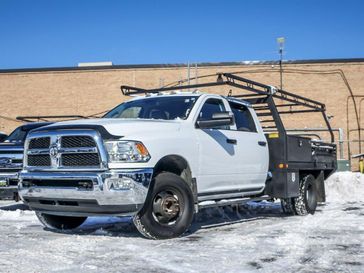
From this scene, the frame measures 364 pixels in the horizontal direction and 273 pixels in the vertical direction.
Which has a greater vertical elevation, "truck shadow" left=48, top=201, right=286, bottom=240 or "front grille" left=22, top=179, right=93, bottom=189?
"front grille" left=22, top=179, right=93, bottom=189

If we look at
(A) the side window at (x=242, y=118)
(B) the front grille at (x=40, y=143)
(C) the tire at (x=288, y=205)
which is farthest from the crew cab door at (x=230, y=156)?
(B) the front grille at (x=40, y=143)

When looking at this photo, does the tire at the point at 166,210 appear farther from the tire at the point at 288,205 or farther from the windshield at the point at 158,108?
the tire at the point at 288,205

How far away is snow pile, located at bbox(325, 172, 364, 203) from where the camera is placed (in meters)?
13.2

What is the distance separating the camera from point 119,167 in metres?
5.89

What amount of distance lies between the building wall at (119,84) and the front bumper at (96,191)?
2241cm

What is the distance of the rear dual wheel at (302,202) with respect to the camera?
9445 millimetres

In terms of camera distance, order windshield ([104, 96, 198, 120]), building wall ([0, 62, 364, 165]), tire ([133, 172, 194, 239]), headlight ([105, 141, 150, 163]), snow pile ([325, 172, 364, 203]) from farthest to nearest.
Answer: building wall ([0, 62, 364, 165]) → snow pile ([325, 172, 364, 203]) → windshield ([104, 96, 198, 120]) → tire ([133, 172, 194, 239]) → headlight ([105, 141, 150, 163])

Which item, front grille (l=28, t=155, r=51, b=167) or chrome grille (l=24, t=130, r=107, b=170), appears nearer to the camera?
chrome grille (l=24, t=130, r=107, b=170)

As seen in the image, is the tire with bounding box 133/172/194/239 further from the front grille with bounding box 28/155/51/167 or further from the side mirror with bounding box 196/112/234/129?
the front grille with bounding box 28/155/51/167

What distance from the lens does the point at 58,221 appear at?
7.40 metres

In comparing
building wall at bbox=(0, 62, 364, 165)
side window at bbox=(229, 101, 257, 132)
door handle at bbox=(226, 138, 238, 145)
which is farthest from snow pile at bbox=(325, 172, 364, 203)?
building wall at bbox=(0, 62, 364, 165)

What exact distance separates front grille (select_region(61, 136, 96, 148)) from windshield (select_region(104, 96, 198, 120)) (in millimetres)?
1578

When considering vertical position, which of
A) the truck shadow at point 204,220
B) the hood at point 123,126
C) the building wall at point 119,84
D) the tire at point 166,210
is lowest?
the truck shadow at point 204,220

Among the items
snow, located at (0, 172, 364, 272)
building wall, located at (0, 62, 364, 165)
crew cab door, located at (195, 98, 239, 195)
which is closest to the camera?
snow, located at (0, 172, 364, 272)
